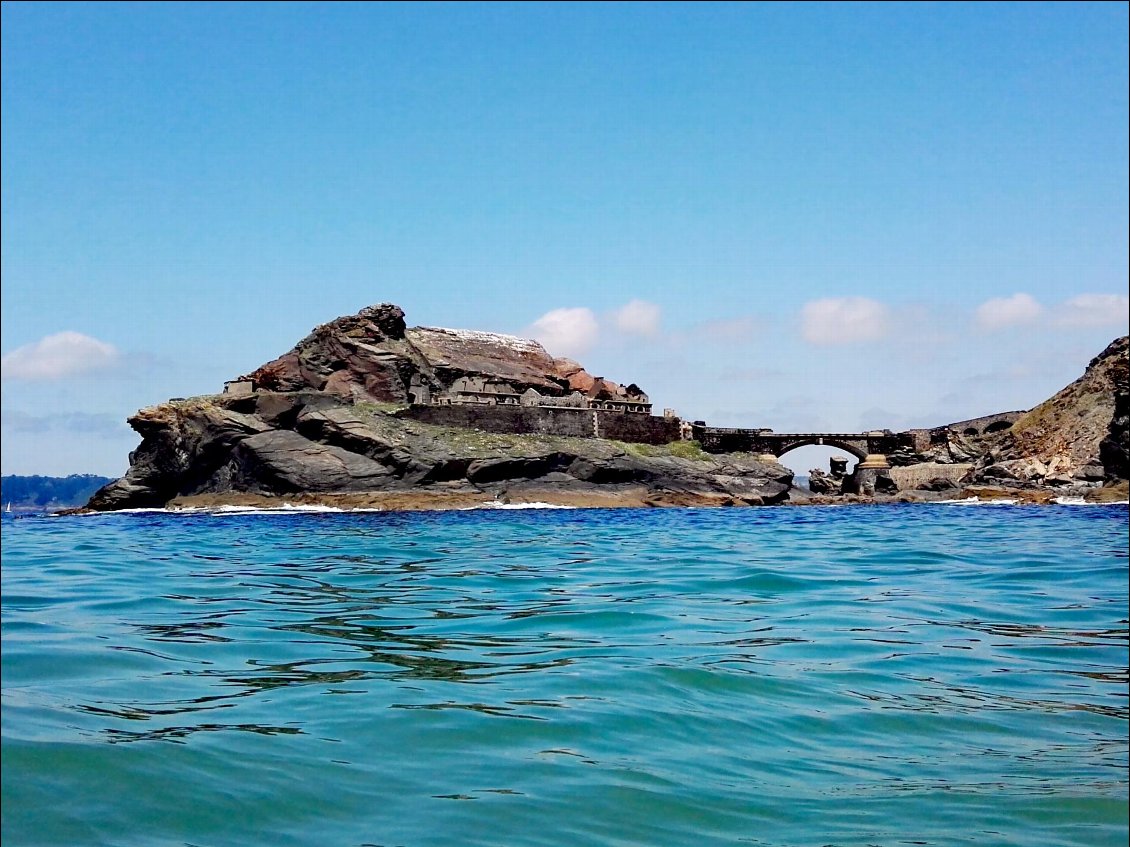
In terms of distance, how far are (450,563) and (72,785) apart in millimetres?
12889

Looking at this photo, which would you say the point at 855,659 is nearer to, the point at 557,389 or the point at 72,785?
the point at 72,785

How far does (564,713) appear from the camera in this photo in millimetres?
6551

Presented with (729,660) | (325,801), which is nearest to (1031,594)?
(729,660)

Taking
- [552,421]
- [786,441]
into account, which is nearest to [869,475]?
[786,441]

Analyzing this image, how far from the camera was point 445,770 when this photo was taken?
549 centimetres

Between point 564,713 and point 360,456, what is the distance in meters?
52.9

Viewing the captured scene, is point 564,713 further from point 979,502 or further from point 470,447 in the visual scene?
point 470,447

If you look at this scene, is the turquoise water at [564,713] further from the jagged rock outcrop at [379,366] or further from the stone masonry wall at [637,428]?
the stone masonry wall at [637,428]

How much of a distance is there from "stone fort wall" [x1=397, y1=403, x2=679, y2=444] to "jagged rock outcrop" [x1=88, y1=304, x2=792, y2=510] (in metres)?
1.74

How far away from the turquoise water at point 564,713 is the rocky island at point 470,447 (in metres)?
42.5

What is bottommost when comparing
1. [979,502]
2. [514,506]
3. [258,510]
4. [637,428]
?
[979,502]

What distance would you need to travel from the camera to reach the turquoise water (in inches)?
188

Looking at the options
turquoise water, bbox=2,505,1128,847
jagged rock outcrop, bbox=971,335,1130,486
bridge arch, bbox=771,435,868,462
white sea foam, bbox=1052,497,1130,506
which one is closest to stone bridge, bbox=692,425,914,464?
bridge arch, bbox=771,435,868,462

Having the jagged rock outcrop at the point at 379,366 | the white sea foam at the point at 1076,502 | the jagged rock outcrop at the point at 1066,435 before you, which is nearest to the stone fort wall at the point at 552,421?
the jagged rock outcrop at the point at 379,366
